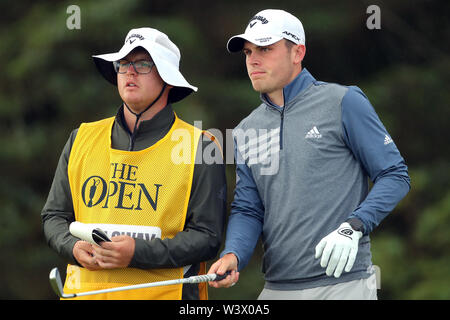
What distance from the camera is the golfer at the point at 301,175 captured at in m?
4.54

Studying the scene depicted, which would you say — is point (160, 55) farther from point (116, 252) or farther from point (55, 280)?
point (55, 280)

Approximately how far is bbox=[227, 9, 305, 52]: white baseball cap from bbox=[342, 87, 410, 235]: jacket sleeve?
0.42 meters

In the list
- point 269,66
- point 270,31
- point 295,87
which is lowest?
point 295,87

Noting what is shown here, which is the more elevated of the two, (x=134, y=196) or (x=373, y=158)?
(x=373, y=158)

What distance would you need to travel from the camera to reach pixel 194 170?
4.68 metres

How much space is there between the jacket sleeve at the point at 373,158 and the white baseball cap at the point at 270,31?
1.39ft

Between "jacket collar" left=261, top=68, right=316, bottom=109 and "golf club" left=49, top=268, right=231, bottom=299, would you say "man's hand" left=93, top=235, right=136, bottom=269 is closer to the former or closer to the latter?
"golf club" left=49, top=268, right=231, bottom=299

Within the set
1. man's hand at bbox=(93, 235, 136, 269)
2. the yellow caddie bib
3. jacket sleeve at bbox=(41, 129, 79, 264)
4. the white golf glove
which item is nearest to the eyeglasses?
the yellow caddie bib

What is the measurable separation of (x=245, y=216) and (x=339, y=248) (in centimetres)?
68

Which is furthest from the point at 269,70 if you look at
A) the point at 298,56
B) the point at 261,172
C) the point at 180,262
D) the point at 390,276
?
the point at 390,276

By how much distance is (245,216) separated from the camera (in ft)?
15.8

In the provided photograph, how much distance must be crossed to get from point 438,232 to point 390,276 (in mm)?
746

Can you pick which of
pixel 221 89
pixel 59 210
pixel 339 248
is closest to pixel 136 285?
pixel 59 210

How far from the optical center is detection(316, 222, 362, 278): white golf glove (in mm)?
4262
